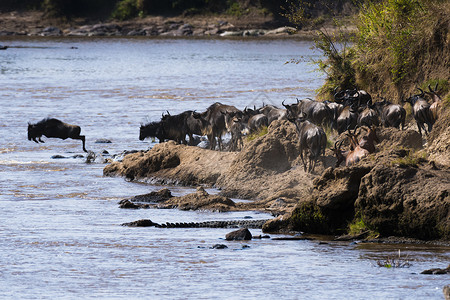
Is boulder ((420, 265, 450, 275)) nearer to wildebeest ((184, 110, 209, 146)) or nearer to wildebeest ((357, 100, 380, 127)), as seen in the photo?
wildebeest ((357, 100, 380, 127))

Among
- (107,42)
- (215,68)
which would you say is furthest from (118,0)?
(215,68)

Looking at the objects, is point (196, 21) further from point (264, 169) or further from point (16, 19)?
point (264, 169)

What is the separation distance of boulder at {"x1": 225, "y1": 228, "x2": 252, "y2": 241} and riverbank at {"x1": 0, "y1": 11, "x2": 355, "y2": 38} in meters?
100

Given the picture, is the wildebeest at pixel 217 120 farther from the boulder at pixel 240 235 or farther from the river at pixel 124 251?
the boulder at pixel 240 235

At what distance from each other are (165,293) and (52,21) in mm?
113632

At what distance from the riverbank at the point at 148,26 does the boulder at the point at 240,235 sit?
330 ft

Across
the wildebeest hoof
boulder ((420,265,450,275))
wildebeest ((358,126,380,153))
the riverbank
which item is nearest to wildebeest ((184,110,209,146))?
wildebeest ((358,126,380,153))

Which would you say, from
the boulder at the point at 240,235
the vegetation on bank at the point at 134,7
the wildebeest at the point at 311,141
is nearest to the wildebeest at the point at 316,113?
the wildebeest at the point at 311,141

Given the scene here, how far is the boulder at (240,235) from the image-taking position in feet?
44.6

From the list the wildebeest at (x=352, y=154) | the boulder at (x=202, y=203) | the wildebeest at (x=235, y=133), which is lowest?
the boulder at (x=202, y=203)

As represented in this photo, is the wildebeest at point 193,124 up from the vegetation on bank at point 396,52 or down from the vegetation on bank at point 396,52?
down

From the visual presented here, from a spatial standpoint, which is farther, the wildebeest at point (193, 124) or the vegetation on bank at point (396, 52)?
the vegetation on bank at point (396, 52)

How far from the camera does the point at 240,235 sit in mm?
13602

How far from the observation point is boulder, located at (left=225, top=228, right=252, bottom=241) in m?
13.6
